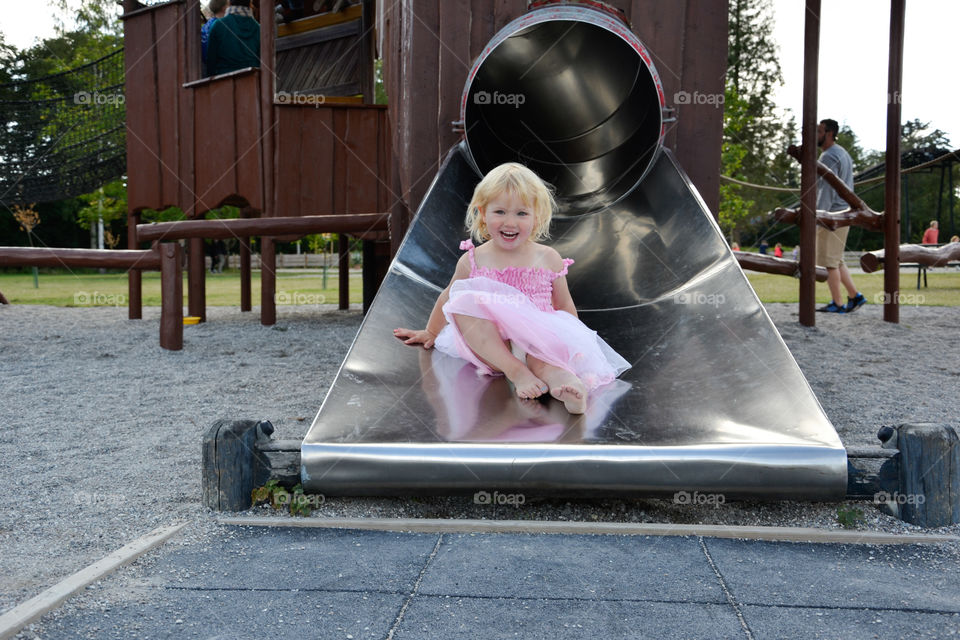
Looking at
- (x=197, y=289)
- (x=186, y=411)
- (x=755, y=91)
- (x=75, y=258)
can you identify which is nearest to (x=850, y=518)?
(x=186, y=411)

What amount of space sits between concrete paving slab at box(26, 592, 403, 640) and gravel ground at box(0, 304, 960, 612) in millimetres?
264

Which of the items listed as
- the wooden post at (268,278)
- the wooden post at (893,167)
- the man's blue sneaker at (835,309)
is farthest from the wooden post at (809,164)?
the wooden post at (268,278)

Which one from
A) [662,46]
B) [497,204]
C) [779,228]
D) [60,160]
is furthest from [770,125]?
[497,204]

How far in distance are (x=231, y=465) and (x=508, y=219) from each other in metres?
1.33

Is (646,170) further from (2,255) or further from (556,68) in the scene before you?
(2,255)

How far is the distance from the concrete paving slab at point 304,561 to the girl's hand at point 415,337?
2.95ft

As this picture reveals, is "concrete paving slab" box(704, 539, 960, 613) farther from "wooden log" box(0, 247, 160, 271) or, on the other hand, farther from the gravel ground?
"wooden log" box(0, 247, 160, 271)

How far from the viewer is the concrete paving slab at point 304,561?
1.51 m

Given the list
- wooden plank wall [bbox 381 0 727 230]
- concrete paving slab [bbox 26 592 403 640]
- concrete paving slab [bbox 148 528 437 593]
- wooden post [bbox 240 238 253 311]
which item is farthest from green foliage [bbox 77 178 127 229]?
concrete paving slab [bbox 26 592 403 640]

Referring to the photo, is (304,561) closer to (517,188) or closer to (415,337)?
(415,337)

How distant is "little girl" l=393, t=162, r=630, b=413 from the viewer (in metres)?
2.33

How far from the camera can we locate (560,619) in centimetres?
135

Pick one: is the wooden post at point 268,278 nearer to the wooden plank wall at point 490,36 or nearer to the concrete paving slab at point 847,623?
the wooden plank wall at point 490,36

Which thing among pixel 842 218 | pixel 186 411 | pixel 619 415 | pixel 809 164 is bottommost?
pixel 186 411
